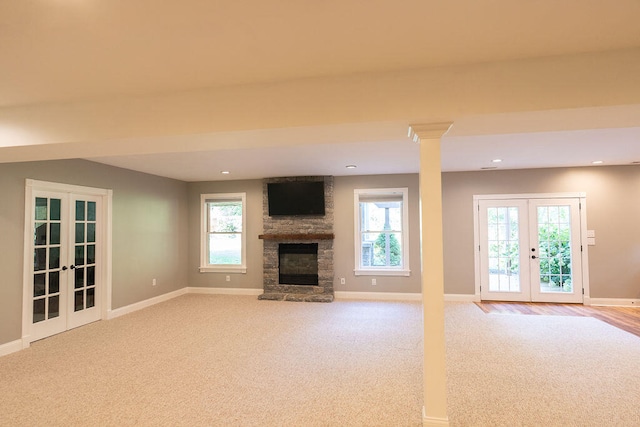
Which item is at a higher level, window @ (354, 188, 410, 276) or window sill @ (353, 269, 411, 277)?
window @ (354, 188, 410, 276)

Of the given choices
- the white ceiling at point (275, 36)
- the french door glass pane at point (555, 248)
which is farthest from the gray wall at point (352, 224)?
the white ceiling at point (275, 36)

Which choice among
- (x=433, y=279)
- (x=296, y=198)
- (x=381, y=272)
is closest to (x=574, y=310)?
(x=381, y=272)

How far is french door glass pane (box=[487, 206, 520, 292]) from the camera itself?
19.0 feet

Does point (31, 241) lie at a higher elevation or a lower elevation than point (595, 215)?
lower

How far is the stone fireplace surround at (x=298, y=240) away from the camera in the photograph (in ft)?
20.3

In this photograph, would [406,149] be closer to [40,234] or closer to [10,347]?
[40,234]

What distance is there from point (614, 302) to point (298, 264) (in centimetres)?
572

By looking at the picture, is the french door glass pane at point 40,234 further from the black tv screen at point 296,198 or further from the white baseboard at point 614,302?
the white baseboard at point 614,302

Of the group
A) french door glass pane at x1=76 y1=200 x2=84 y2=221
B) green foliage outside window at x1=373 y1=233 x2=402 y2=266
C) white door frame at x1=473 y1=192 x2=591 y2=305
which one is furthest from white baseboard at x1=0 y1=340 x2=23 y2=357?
white door frame at x1=473 y1=192 x2=591 y2=305

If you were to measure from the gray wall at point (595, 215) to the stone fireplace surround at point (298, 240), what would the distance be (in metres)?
2.29

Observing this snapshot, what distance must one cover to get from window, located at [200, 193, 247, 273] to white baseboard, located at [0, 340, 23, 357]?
3.29 metres

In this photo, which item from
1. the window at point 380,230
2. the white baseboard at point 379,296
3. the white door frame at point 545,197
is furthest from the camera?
the window at point 380,230

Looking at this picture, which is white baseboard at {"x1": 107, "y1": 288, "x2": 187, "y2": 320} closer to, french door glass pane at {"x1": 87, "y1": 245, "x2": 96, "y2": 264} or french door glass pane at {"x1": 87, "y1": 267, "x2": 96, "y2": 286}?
Result: french door glass pane at {"x1": 87, "y1": 267, "x2": 96, "y2": 286}

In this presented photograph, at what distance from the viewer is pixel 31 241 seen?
3.86 meters
